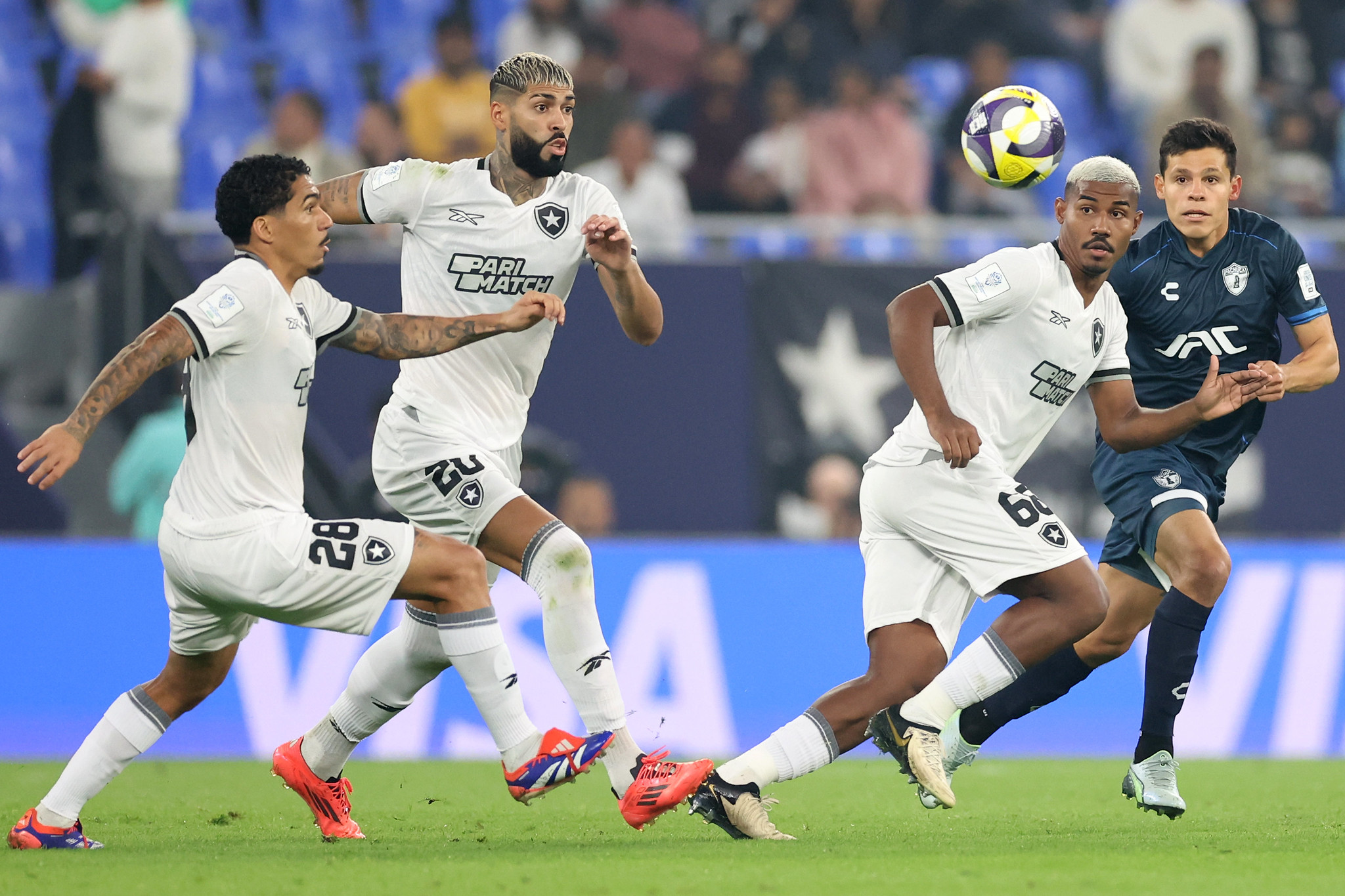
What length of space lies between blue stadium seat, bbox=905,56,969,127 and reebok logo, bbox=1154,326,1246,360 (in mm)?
8219

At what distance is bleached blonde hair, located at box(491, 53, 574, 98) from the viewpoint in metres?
5.89

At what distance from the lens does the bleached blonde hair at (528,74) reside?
589 cm

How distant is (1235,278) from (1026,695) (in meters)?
1.77

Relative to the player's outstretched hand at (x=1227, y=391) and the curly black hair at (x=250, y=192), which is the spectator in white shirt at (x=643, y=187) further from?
the curly black hair at (x=250, y=192)

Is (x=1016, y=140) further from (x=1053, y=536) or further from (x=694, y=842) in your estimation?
(x=694, y=842)

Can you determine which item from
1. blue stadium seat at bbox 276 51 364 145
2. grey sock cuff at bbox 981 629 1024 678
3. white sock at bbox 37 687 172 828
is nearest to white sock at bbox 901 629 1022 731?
grey sock cuff at bbox 981 629 1024 678

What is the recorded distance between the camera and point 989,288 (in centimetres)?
573

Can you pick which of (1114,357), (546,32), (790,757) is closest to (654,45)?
(546,32)

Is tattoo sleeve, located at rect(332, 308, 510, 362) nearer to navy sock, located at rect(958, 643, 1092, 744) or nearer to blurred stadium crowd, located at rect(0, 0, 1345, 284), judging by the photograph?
navy sock, located at rect(958, 643, 1092, 744)

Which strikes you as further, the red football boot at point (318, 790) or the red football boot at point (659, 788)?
the red football boot at point (318, 790)

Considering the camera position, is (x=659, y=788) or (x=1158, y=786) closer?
(x=659, y=788)

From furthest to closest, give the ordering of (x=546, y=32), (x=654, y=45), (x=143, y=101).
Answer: (x=654, y=45) → (x=546, y=32) → (x=143, y=101)

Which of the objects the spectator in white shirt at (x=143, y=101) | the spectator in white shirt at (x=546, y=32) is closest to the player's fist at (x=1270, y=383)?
the spectator in white shirt at (x=143, y=101)

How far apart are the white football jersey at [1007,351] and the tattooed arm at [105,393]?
2.33 metres
